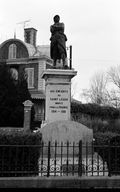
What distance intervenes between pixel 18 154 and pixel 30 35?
1631 inches

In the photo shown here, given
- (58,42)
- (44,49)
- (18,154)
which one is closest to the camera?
(18,154)

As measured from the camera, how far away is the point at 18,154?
8.24 m

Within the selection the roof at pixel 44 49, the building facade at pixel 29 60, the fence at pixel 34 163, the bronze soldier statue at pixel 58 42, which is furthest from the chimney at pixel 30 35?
the fence at pixel 34 163

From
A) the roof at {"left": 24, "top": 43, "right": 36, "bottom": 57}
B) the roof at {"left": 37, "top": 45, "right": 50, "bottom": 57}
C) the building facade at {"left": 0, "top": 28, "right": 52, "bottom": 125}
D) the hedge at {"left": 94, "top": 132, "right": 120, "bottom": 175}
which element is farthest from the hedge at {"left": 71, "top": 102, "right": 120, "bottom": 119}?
the hedge at {"left": 94, "top": 132, "right": 120, "bottom": 175}

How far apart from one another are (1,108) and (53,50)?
18161 millimetres

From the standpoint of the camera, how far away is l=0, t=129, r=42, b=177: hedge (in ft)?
25.8

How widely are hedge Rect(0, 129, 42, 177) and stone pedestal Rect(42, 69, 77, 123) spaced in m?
4.03

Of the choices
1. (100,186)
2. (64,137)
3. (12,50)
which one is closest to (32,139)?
(100,186)

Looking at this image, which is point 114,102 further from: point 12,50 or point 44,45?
point 12,50

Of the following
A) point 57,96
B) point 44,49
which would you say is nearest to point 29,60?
point 44,49

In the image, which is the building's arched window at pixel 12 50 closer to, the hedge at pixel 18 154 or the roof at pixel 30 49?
the roof at pixel 30 49

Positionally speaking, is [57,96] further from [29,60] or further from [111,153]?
[29,60]

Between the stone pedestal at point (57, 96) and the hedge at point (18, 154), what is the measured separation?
403cm

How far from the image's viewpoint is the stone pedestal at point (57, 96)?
41.7ft
